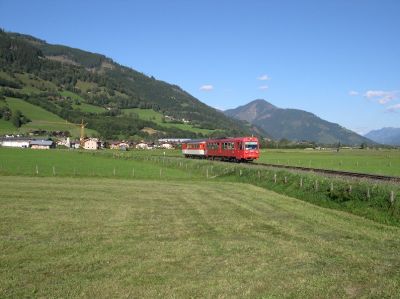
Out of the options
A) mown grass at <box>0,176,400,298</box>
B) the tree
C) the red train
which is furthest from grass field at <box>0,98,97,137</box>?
mown grass at <box>0,176,400,298</box>

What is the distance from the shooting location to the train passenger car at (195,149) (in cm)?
7536

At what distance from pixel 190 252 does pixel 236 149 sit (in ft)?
159

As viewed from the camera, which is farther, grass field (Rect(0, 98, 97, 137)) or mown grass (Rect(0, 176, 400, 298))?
grass field (Rect(0, 98, 97, 137))

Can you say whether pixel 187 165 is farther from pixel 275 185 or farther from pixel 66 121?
pixel 66 121

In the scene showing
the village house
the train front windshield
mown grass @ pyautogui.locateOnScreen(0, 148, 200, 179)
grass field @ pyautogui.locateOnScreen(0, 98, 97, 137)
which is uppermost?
grass field @ pyautogui.locateOnScreen(0, 98, 97, 137)

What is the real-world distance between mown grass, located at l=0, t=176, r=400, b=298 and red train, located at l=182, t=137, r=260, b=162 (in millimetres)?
37257

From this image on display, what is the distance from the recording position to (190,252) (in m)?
13.0

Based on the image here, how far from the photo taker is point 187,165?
61406mm

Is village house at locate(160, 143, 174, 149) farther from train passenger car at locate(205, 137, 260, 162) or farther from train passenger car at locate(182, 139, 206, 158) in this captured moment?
train passenger car at locate(205, 137, 260, 162)

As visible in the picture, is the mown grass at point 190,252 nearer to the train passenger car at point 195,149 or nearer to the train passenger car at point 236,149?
the train passenger car at point 236,149

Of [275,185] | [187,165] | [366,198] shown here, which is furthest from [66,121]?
[366,198]

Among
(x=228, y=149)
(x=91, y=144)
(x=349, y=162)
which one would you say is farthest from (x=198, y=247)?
(x=91, y=144)

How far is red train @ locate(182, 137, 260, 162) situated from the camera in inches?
2350

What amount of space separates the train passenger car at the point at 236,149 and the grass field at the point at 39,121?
12329 cm
